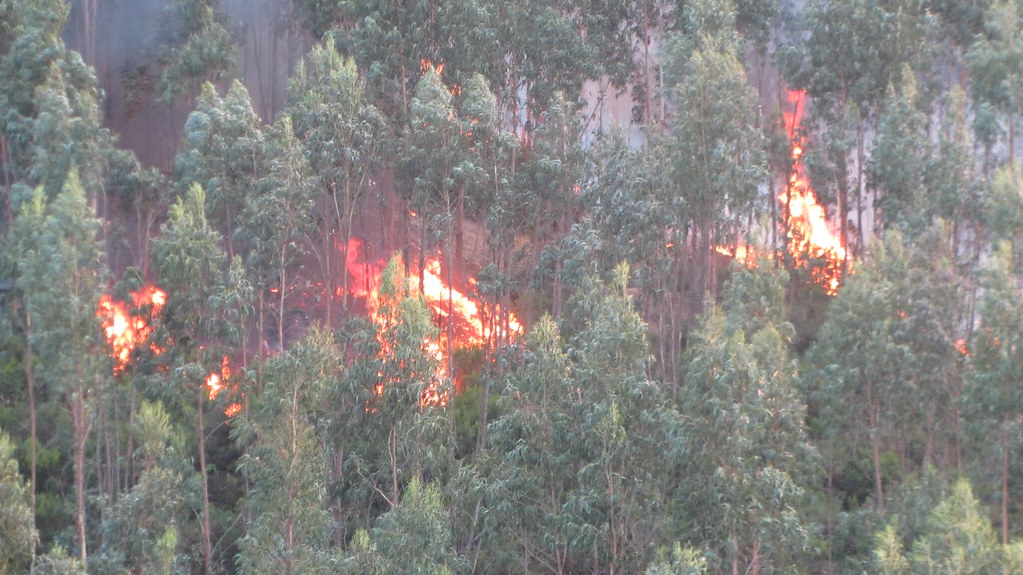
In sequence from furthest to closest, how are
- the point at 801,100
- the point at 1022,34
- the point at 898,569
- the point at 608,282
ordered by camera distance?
the point at 801,100 < the point at 1022,34 < the point at 608,282 < the point at 898,569

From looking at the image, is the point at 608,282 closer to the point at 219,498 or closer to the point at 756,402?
the point at 756,402

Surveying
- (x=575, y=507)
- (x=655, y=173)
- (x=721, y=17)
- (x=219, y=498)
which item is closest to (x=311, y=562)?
(x=575, y=507)

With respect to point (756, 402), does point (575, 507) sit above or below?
below

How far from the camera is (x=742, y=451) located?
14.8m

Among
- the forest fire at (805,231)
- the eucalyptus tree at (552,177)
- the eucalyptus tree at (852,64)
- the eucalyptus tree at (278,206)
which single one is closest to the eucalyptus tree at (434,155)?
the eucalyptus tree at (552,177)

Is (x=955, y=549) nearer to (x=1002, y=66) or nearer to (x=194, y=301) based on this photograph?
(x=194, y=301)

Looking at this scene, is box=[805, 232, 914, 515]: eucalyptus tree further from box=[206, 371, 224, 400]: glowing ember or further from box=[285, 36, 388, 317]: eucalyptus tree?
box=[206, 371, 224, 400]: glowing ember

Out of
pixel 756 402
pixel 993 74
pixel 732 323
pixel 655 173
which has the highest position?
pixel 993 74

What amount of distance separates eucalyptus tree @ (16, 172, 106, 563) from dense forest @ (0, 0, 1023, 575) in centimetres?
5

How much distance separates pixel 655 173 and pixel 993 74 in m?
7.47

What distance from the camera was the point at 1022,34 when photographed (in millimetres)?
22125

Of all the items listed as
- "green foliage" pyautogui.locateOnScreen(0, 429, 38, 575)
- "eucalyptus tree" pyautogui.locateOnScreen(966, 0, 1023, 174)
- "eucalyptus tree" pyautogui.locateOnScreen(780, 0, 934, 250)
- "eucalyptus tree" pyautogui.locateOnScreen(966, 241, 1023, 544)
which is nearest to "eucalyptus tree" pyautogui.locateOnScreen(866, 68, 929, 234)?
"eucalyptus tree" pyautogui.locateOnScreen(780, 0, 934, 250)

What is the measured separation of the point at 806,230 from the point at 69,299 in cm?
1741

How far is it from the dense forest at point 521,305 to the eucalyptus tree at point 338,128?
8 cm
